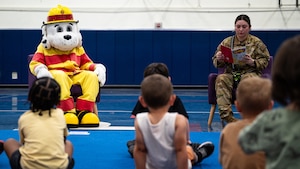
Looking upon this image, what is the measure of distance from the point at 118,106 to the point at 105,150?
335 centimetres

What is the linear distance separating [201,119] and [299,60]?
14.3 ft

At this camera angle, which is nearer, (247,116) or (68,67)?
(247,116)

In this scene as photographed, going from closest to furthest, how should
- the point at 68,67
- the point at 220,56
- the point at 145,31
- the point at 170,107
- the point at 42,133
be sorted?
the point at 42,133 < the point at 170,107 < the point at 220,56 < the point at 68,67 < the point at 145,31

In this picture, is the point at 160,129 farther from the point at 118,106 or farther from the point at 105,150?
the point at 118,106

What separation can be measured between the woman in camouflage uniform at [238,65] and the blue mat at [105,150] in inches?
16.9

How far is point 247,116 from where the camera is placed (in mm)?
2066

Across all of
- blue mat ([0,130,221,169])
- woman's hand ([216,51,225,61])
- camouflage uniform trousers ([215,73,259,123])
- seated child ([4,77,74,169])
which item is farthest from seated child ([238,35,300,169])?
woman's hand ([216,51,225,61])

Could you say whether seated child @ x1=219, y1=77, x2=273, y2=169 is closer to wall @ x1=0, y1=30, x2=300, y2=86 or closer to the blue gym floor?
the blue gym floor

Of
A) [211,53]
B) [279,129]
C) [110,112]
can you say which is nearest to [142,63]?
[211,53]

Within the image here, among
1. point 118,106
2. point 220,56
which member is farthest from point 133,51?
point 220,56

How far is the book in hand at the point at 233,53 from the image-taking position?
465 cm

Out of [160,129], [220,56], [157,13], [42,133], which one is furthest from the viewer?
[157,13]

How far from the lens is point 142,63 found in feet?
33.2

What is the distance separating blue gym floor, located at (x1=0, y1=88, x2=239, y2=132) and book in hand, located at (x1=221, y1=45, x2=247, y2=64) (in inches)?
31.2
